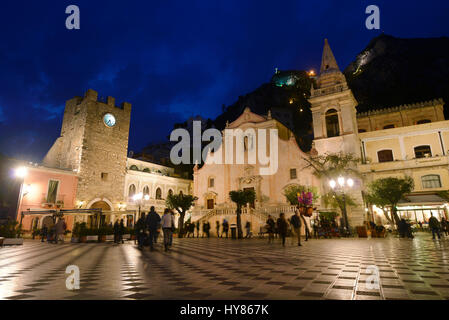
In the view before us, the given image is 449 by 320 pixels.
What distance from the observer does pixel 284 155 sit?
2909cm

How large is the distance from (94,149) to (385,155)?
32.3 metres

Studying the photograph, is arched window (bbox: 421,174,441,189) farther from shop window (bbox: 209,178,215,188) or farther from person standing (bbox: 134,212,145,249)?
person standing (bbox: 134,212,145,249)

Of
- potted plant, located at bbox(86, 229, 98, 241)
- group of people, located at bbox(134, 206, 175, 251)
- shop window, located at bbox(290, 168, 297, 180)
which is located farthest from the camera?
shop window, located at bbox(290, 168, 297, 180)

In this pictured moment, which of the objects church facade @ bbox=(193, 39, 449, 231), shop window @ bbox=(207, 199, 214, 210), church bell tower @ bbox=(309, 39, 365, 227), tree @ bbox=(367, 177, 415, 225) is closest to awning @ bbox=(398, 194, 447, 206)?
church facade @ bbox=(193, 39, 449, 231)

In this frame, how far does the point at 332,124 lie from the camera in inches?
1118

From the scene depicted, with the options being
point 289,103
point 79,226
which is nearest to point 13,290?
point 79,226

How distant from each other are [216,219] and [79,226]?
1275 centimetres

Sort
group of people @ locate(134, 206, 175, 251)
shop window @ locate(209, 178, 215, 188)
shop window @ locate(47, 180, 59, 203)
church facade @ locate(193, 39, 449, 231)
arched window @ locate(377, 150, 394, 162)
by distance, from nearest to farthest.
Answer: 1. group of people @ locate(134, 206, 175, 251)
2. church facade @ locate(193, 39, 449, 231)
3. shop window @ locate(47, 180, 59, 203)
4. arched window @ locate(377, 150, 394, 162)
5. shop window @ locate(209, 178, 215, 188)

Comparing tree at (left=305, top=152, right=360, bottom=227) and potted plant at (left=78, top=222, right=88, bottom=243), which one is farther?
tree at (left=305, top=152, right=360, bottom=227)

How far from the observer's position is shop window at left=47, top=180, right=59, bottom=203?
2579 cm

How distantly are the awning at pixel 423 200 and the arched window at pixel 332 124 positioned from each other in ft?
29.0

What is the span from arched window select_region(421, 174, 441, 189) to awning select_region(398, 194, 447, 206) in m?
1.17

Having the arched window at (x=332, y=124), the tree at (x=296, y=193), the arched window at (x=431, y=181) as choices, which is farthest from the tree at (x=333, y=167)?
the arched window at (x=431, y=181)

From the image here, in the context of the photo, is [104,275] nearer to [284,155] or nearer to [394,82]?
[284,155]
